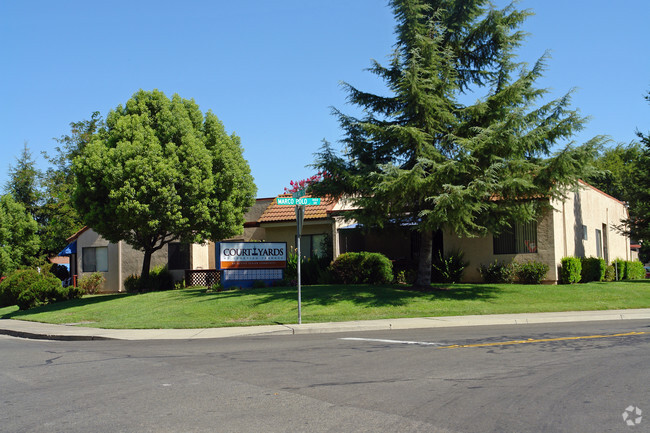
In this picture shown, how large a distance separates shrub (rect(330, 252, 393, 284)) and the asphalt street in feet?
36.2

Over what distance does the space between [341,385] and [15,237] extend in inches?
1652

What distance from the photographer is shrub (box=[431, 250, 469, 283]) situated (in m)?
24.2

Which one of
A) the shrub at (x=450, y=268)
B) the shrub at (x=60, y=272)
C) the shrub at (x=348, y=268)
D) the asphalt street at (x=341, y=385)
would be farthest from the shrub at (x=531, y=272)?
the shrub at (x=60, y=272)

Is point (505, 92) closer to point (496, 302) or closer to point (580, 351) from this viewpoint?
point (496, 302)

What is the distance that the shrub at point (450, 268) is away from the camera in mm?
24250

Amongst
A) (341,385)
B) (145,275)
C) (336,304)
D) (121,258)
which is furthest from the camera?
(121,258)

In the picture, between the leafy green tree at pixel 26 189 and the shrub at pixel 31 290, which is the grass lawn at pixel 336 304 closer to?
the shrub at pixel 31 290

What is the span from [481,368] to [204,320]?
406 inches

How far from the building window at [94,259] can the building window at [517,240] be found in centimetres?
2218

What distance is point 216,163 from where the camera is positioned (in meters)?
27.1

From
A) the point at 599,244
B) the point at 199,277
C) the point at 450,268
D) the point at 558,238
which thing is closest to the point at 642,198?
the point at 599,244

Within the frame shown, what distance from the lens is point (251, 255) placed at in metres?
23.9

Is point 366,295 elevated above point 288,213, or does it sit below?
below

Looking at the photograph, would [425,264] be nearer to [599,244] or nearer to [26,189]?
[599,244]
